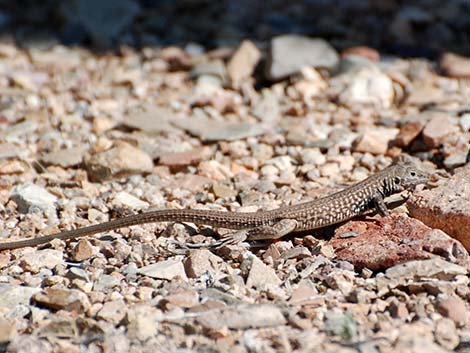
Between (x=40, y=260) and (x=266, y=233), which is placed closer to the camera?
(x=40, y=260)

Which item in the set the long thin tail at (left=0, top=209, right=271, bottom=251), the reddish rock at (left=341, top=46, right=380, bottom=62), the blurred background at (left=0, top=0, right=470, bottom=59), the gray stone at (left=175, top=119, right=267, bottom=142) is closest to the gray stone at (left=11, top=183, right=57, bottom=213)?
the long thin tail at (left=0, top=209, right=271, bottom=251)

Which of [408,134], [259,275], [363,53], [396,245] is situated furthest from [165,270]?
[363,53]

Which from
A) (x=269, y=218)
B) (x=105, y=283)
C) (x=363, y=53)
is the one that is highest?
(x=363, y=53)

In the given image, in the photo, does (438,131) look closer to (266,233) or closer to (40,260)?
(266,233)

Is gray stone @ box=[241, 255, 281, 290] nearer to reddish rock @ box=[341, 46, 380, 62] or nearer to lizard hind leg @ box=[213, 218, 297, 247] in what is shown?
lizard hind leg @ box=[213, 218, 297, 247]

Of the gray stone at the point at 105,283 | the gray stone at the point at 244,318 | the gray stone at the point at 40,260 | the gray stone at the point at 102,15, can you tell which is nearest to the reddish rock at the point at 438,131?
the gray stone at the point at 244,318
